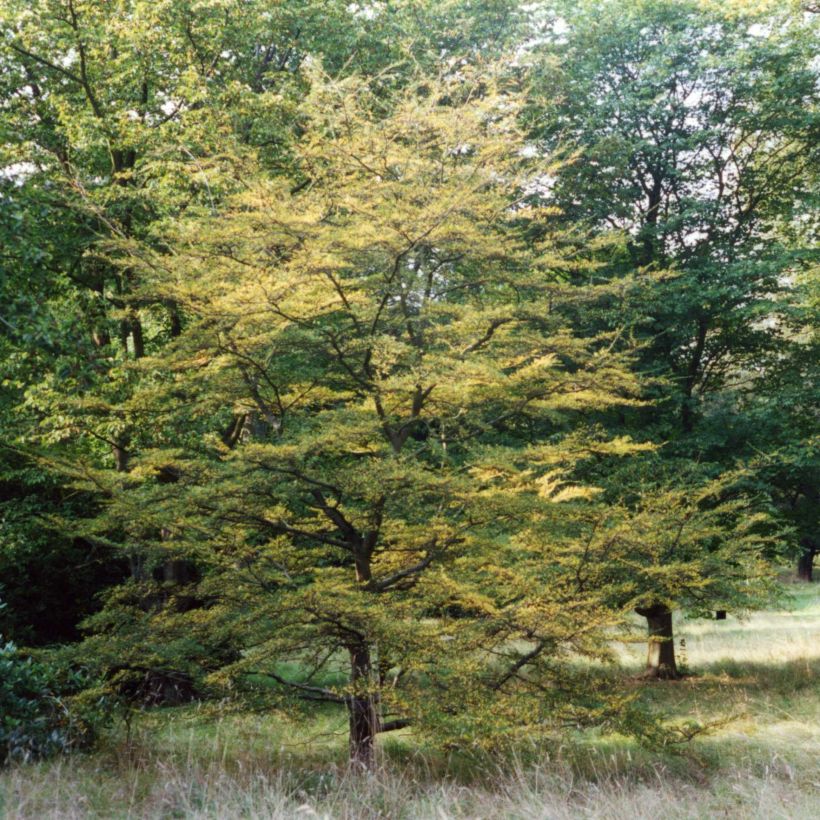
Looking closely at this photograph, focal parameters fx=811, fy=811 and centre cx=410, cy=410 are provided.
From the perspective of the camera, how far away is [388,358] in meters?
→ 7.69

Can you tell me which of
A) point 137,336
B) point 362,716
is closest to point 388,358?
point 362,716

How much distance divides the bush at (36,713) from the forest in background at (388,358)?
46 mm

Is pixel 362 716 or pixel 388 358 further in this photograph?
pixel 362 716

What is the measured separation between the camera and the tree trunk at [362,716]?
7641mm

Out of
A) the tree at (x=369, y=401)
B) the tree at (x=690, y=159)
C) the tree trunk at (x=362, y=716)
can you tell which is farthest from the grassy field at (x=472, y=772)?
the tree at (x=690, y=159)

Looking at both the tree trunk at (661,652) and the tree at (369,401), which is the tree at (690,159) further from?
the tree at (369,401)

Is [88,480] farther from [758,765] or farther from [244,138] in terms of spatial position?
[758,765]

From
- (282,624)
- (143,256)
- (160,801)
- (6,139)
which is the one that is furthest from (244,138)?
(160,801)

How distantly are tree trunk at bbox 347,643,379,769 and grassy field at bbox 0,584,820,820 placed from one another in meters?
0.23

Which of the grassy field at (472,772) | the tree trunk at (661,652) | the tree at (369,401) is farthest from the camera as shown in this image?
the tree trunk at (661,652)

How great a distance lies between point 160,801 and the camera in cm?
552

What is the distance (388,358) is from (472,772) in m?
4.37

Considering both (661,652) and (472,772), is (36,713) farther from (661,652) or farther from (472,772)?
(661,652)

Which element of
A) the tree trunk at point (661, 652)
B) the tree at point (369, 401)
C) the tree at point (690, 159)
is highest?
the tree at point (690, 159)
